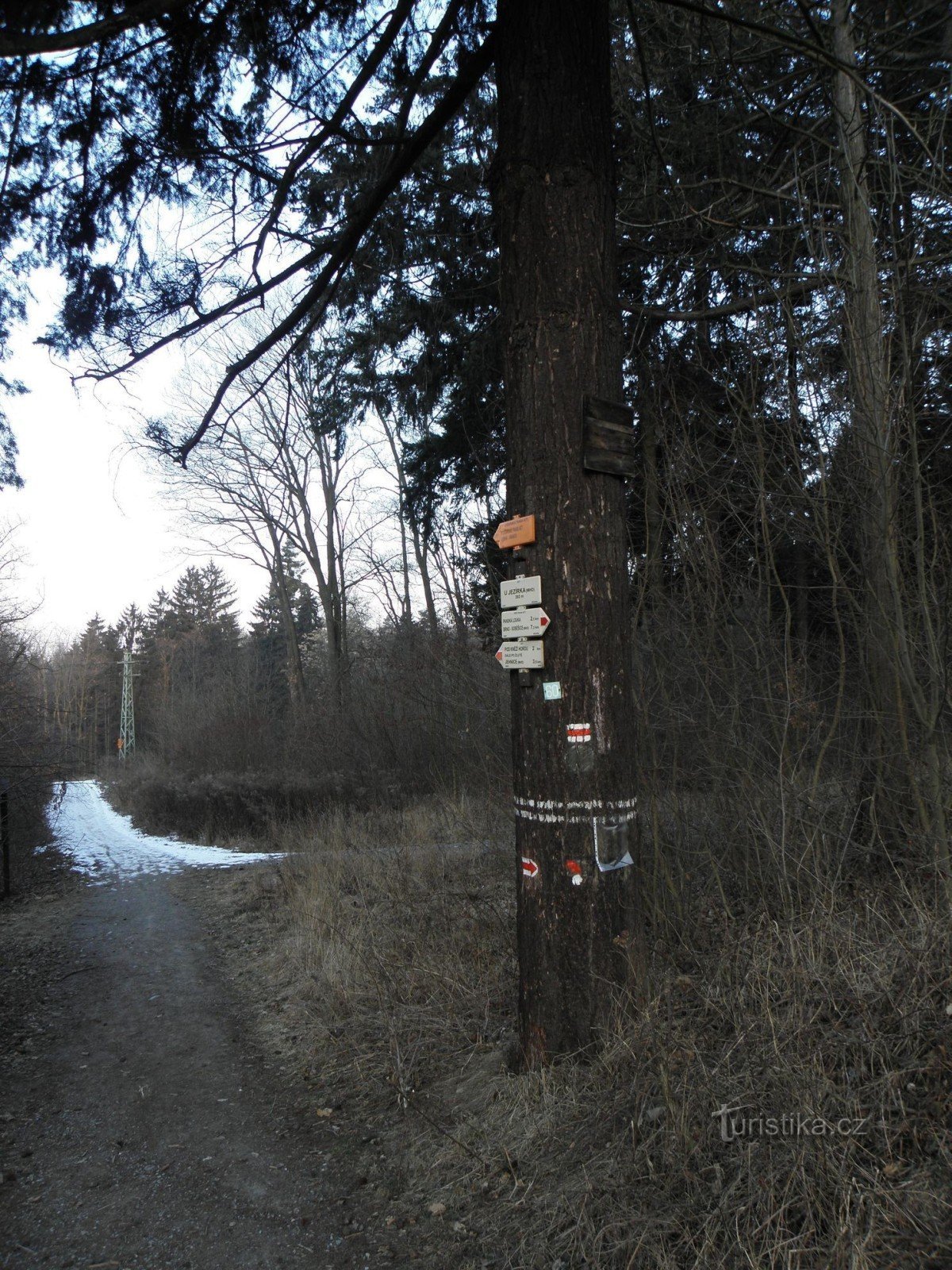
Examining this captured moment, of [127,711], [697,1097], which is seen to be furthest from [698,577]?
[127,711]

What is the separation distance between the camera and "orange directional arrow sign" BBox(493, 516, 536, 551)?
139 inches

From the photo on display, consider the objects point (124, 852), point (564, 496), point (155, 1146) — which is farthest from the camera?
point (124, 852)

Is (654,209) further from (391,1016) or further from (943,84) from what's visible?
(391,1016)

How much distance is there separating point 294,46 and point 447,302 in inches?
107

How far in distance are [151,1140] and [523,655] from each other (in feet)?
9.50

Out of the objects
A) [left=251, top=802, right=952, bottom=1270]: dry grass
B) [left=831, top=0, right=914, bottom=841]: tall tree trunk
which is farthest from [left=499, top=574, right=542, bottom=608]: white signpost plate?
[left=831, top=0, right=914, bottom=841]: tall tree trunk

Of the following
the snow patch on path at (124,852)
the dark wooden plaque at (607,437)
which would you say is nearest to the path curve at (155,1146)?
the dark wooden plaque at (607,437)

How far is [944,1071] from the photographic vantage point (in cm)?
258

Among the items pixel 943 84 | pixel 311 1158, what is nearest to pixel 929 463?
pixel 943 84

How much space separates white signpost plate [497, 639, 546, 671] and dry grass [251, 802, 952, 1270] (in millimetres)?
1416

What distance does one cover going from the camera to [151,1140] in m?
3.85

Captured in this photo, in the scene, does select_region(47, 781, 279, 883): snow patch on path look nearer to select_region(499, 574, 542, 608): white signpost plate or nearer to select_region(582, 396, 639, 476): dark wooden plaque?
select_region(499, 574, 542, 608): white signpost plate

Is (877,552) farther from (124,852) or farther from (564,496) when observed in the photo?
(124,852)

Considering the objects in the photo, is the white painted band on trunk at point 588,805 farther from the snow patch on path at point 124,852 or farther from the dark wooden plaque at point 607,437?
the snow patch on path at point 124,852
